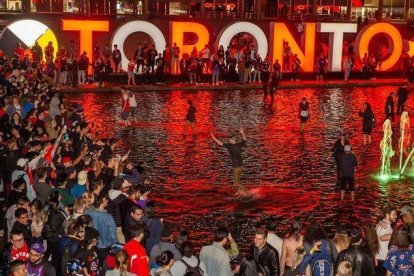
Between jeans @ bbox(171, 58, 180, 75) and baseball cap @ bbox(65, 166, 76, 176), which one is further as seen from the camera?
jeans @ bbox(171, 58, 180, 75)

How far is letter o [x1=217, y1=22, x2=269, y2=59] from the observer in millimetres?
40344

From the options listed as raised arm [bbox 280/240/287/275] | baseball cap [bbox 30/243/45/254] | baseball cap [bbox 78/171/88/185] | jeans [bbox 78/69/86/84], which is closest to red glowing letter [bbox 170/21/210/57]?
jeans [bbox 78/69/86/84]

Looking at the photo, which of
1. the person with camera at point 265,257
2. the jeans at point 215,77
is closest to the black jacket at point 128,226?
the person with camera at point 265,257

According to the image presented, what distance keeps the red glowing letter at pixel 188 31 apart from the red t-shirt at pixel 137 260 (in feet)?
102

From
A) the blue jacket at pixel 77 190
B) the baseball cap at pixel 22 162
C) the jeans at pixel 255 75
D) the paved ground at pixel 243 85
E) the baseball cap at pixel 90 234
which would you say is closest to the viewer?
the baseball cap at pixel 90 234

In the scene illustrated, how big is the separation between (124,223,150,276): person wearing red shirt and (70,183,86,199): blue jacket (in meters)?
2.79

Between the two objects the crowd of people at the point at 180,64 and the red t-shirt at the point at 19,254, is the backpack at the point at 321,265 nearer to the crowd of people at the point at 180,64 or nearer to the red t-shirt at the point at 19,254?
the red t-shirt at the point at 19,254

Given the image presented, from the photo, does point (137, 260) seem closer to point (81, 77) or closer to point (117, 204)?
point (117, 204)

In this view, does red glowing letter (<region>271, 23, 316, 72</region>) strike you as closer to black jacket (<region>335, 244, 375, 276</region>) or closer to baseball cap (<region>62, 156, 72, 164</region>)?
Result: baseball cap (<region>62, 156, 72, 164</region>)

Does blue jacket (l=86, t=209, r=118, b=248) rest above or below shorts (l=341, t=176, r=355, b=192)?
above

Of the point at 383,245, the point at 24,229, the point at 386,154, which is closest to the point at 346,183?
the point at 386,154

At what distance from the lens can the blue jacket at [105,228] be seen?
10453mm

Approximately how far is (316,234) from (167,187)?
8286mm

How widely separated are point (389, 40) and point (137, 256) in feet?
125
